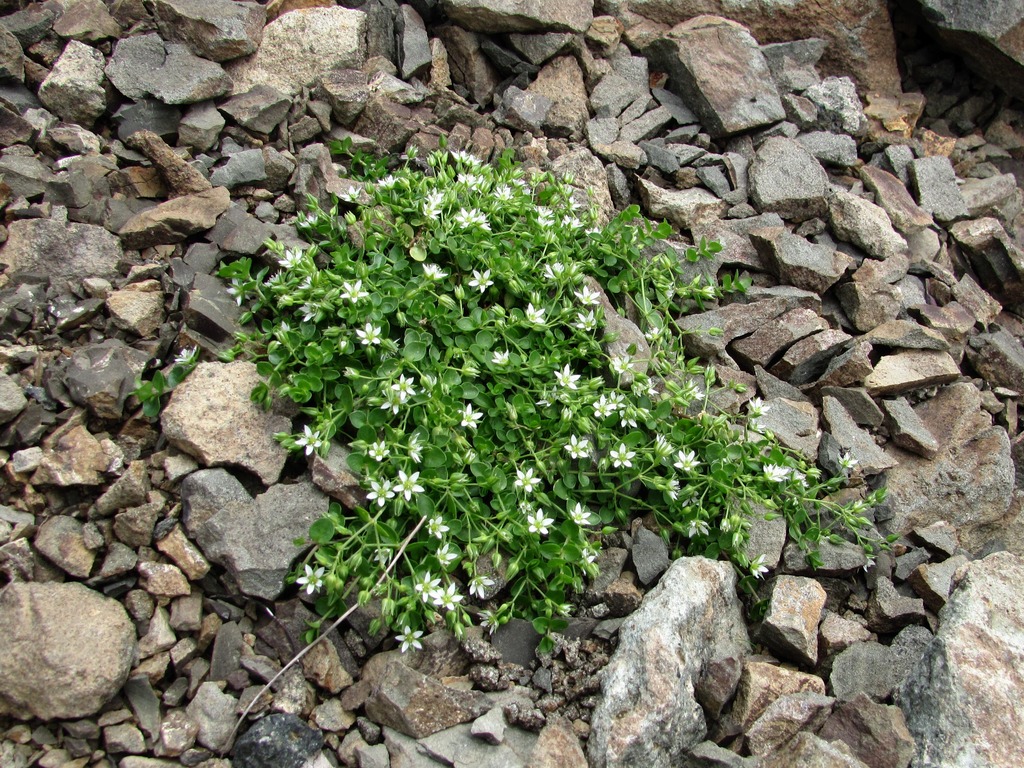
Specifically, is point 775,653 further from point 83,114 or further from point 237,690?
point 83,114

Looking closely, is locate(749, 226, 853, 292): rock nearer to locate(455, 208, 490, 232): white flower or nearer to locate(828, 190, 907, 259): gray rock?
locate(828, 190, 907, 259): gray rock

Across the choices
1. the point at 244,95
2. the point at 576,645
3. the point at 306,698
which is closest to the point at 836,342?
the point at 576,645

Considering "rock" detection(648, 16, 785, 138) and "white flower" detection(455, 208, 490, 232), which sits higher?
"rock" detection(648, 16, 785, 138)

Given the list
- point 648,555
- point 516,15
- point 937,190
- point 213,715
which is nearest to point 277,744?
point 213,715

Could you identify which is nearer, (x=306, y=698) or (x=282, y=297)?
(x=306, y=698)

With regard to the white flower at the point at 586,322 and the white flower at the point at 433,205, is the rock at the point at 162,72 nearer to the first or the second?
the white flower at the point at 433,205

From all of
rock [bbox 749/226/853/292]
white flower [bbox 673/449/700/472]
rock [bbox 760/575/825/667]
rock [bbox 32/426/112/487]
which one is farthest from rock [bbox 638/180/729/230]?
rock [bbox 32/426/112/487]
